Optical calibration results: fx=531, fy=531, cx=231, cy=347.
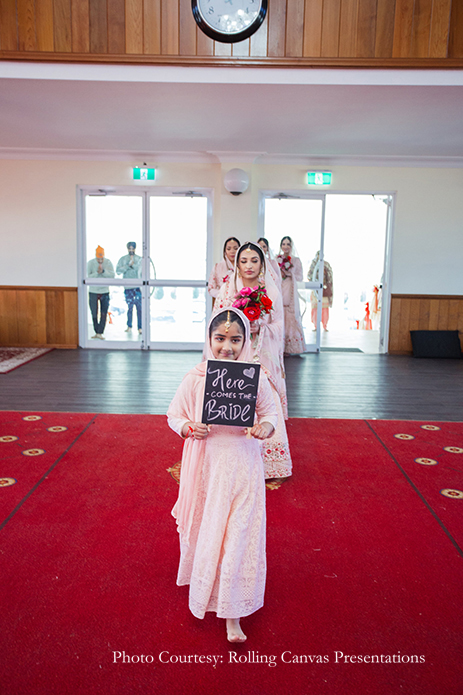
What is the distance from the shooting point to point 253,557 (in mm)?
1859

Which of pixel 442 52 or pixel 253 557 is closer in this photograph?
pixel 253 557

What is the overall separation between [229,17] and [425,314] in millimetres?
5167

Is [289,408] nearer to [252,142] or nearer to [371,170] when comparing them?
[252,142]

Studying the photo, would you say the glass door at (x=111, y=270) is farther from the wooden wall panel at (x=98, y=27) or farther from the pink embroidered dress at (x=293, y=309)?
the wooden wall panel at (x=98, y=27)

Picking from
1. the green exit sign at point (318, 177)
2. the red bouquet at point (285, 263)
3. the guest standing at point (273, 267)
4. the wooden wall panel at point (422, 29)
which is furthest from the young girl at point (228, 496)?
the green exit sign at point (318, 177)

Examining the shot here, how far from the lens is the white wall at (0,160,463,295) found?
7.71 m

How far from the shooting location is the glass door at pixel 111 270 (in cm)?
790

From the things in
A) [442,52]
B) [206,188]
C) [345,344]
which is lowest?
[345,344]

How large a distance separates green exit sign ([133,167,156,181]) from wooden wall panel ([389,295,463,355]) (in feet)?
13.1

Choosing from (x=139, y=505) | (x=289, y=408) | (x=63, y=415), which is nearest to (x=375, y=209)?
(x=289, y=408)

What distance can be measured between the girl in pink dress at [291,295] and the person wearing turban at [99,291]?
2.59 meters

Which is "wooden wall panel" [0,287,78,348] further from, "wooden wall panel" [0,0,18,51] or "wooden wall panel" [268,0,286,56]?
"wooden wall panel" [268,0,286,56]

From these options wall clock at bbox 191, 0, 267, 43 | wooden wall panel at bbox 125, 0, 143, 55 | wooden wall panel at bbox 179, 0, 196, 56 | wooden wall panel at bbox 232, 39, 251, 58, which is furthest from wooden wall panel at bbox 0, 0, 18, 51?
wooden wall panel at bbox 232, 39, 251, 58

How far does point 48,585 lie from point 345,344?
7624 millimetres
